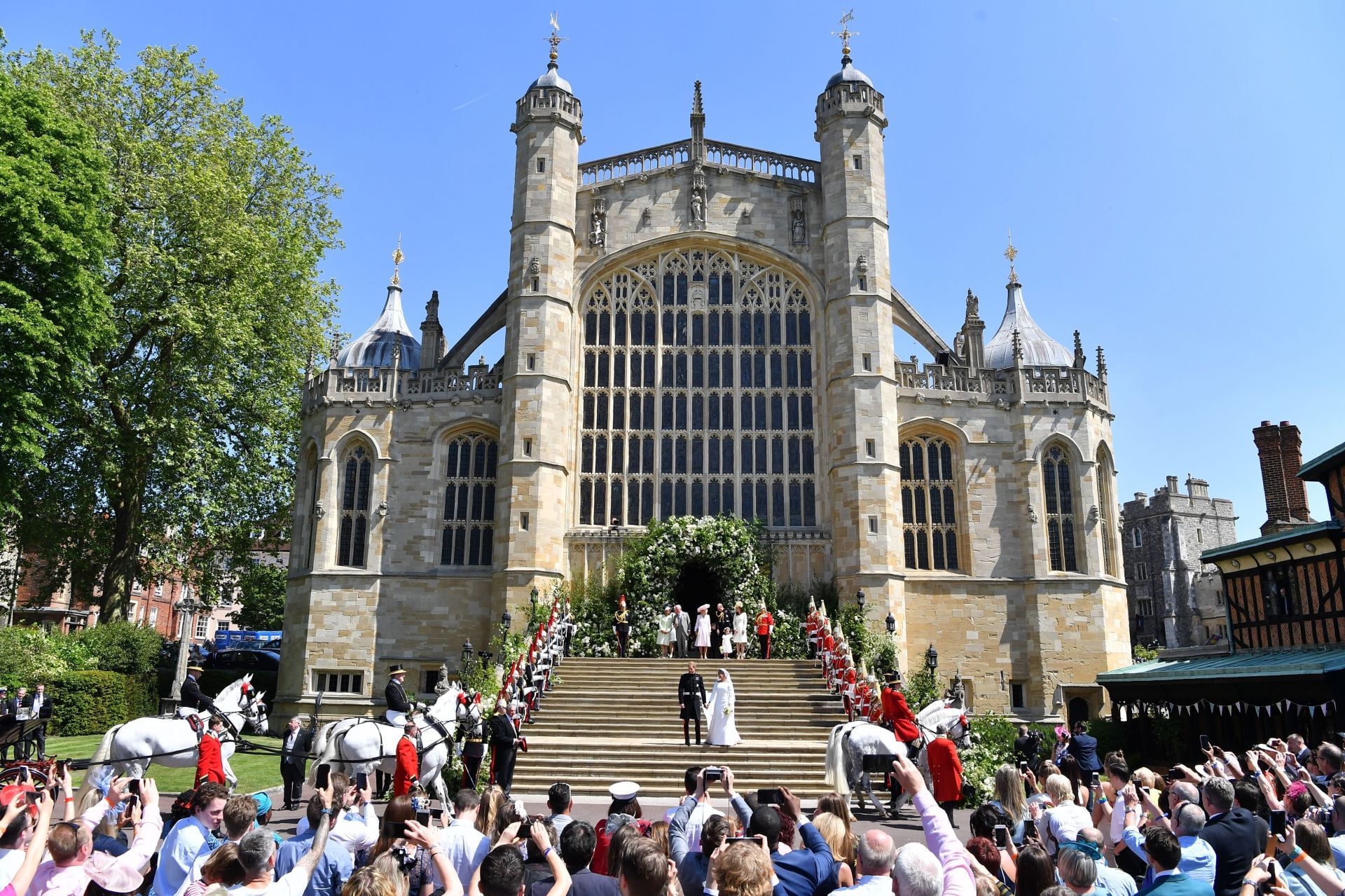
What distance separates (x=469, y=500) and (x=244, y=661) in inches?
533

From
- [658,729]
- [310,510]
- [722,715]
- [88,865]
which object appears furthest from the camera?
[310,510]

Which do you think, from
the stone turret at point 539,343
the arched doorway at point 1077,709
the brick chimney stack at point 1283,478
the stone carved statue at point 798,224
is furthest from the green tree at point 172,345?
the brick chimney stack at point 1283,478

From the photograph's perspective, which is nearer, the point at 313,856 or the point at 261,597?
the point at 313,856

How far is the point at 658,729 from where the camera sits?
20.1 metres

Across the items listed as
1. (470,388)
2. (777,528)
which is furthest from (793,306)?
(470,388)

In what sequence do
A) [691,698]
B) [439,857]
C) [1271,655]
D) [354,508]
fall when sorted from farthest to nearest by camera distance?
[354,508] < [1271,655] < [691,698] < [439,857]

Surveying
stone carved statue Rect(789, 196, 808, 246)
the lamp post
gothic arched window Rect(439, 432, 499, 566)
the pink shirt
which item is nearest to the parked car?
the lamp post

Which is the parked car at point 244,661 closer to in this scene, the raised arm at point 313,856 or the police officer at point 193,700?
the police officer at point 193,700

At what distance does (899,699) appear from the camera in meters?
15.2

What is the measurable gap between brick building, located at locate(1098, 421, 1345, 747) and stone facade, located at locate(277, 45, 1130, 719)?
13.1 ft

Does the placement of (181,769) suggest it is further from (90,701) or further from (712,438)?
(712,438)

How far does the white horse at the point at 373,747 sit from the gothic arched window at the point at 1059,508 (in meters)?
19.2

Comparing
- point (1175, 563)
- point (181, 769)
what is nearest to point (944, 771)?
point (181, 769)

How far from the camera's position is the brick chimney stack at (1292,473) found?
99.6 ft
